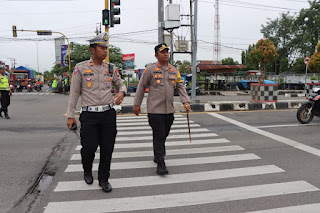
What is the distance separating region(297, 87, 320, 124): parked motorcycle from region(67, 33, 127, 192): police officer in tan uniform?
6316mm

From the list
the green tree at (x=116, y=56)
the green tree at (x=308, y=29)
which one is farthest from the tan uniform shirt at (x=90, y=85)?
the green tree at (x=308, y=29)

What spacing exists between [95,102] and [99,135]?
415mm

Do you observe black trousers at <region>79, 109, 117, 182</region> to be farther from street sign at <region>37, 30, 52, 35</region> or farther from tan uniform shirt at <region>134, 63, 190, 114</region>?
street sign at <region>37, 30, 52, 35</region>

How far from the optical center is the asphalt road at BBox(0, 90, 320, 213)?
2.97 m

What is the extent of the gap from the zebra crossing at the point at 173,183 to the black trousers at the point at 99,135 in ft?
1.16

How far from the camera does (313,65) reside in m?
36.2

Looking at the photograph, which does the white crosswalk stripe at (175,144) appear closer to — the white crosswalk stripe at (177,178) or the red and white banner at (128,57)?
the white crosswalk stripe at (177,178)

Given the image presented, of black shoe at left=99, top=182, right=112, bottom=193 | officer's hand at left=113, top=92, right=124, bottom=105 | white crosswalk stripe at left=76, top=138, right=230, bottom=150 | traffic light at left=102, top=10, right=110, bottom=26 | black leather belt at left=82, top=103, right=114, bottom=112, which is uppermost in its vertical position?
traffic light at left=102, top=10, right=110, bottom=26

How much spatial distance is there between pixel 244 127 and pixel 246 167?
3.36 metres

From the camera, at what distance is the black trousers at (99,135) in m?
3.13

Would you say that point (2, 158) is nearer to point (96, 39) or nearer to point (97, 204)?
point (97, 204)

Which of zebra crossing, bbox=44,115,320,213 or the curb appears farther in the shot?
the curb

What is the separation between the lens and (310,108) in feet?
25.3

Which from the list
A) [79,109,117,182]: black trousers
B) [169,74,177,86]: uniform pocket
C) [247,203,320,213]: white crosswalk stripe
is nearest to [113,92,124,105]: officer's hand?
[79,109,117,182]: black trousers
